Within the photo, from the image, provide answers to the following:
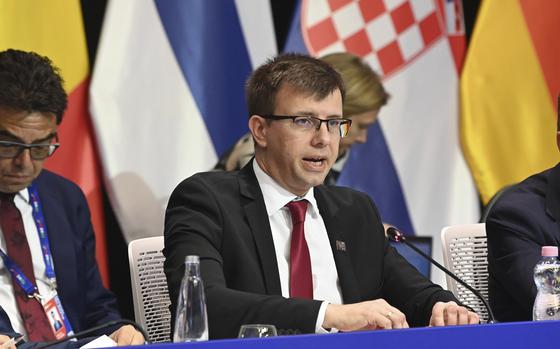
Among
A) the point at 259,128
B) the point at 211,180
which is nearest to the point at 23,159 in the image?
the point at 211,180

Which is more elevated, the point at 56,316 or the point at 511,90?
the point at 511,90

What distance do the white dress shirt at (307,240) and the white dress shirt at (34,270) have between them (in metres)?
0.98

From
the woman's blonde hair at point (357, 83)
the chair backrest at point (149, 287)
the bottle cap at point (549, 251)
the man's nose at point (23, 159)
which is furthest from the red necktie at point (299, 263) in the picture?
the woman's blonde hair at point (357, 83)

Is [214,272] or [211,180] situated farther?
[211,180]

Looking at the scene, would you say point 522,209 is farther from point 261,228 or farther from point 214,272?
point 214,272

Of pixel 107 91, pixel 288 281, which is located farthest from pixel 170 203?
pixel 107 91

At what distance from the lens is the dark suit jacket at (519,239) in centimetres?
336

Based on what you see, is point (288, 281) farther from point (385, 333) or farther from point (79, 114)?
point (79, 114)

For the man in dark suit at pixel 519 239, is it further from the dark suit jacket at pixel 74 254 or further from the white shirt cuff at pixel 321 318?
the dark suit jacket at pixel 74 254

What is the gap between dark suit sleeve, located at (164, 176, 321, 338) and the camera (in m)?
2.84

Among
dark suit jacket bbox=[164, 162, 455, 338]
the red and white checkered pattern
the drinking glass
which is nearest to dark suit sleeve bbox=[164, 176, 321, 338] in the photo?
dark suit jacket bbox=[164, 162, 455, 338]

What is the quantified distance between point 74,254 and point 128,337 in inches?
44.3

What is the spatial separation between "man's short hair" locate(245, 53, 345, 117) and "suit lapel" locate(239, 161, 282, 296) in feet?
0.76

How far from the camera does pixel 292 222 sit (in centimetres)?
337
